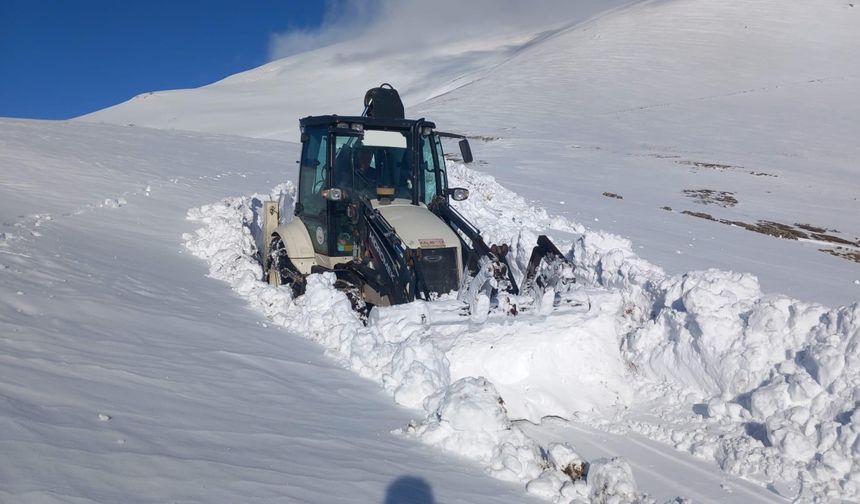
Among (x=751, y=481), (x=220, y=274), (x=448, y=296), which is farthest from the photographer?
(x=220, y=274)

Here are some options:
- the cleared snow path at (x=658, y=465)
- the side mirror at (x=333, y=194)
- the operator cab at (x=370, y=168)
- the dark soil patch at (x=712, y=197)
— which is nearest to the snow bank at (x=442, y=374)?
the cleared snow path at (x=658, y=465)

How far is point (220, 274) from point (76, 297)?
8.47 ft

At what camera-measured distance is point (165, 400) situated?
405 centimetres

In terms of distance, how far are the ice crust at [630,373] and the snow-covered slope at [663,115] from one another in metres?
4.07

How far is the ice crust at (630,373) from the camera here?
4.00m

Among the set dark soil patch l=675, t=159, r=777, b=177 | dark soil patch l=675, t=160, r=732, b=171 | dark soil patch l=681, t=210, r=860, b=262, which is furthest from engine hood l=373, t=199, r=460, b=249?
dark soil patch l=675, t=160, r=732, b=171

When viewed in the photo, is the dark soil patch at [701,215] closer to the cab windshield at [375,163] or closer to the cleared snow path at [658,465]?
the cab windshield at [375,163]

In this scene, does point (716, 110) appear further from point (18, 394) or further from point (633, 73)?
point (18, 394)

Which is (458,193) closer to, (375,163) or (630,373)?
(375,163)

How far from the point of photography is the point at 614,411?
16.5ft

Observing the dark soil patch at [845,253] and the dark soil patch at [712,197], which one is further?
the dark soil patch at [712,197]

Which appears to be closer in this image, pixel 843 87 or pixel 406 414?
pixel 406 414

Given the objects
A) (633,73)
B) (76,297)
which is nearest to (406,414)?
(76,297)

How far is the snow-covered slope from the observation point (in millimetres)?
14305
